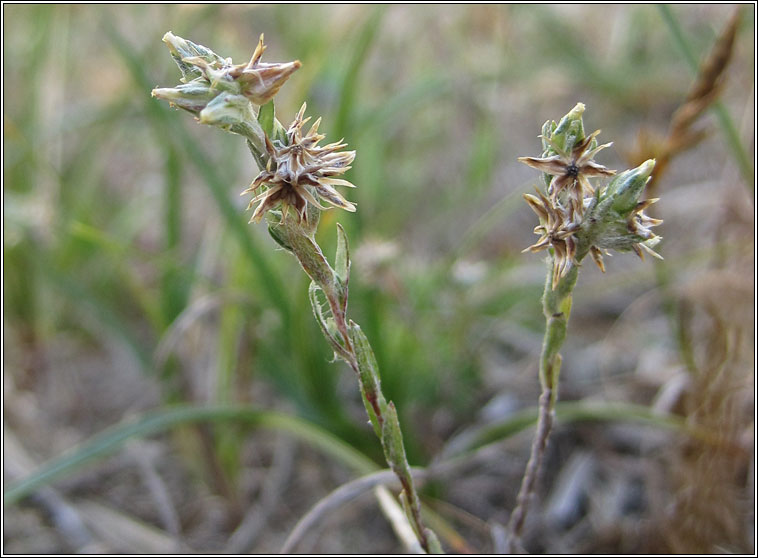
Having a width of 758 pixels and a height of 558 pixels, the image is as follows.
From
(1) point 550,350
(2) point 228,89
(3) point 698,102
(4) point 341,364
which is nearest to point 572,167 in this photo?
(1) point 550,350

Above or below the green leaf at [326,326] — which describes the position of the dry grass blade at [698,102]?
above

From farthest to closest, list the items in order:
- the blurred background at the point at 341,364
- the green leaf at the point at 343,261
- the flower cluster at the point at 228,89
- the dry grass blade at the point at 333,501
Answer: the blurred background at the point at 341,364 < the dry grass blade at the point at 333,501 < the green leaf at the point at 343,261 < the flower cluster at the point at 228,89

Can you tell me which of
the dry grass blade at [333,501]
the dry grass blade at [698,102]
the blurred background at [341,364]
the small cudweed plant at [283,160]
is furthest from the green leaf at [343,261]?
the dry grass blade at [698,102]

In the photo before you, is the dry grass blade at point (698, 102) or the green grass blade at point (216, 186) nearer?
the dry grass blade at point (698, 102)

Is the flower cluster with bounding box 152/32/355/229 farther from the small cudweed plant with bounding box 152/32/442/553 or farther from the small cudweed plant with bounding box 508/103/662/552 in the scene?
the small cudweed plant with bounding box 508/103/662/552

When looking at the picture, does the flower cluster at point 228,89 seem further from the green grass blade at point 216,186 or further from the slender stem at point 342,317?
the green grass blade at point 216,186

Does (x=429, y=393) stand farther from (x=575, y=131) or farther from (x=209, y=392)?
(x=575, y=131)

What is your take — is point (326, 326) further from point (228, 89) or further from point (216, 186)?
point (216, 186)
